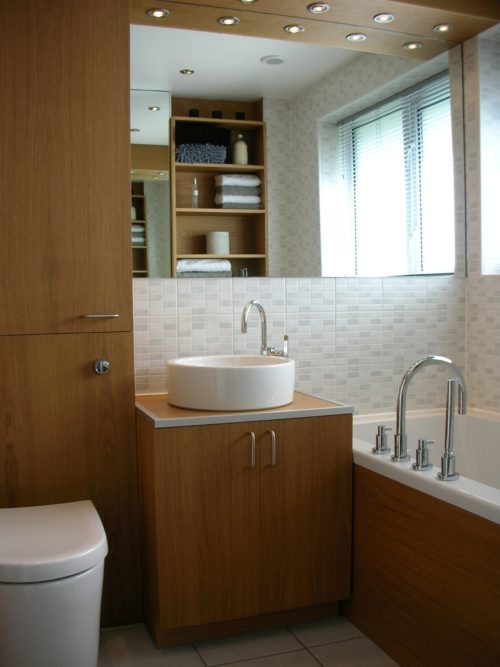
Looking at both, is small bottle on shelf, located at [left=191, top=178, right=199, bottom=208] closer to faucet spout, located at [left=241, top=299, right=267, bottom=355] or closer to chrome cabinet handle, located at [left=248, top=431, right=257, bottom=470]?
faucet spout, located at [left=241, top=299, right=267, bottom=355]

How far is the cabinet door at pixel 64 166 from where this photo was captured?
217 cm

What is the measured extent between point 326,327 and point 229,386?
2.54ft

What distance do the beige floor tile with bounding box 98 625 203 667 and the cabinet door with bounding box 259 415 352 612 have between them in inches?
11.3

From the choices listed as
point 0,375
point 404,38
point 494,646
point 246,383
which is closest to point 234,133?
point 404,38

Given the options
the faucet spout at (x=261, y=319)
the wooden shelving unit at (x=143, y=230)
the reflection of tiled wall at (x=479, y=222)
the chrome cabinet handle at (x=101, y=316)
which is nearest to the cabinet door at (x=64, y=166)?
the chrome cabinet handle at (x=101, y=316)

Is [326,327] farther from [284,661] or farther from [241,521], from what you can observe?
[284,661]

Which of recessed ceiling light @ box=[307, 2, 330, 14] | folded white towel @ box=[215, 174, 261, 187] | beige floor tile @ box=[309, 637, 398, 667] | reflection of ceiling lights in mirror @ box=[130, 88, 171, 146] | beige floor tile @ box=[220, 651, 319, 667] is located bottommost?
beige floor tile @ box=[220, 651, 319, 667]

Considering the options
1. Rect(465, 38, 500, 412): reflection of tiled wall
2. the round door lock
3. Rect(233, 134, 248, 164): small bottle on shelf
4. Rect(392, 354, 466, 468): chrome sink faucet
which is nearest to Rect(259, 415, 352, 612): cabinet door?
Rect(392, 354, 466, 468): chrome sink faucet

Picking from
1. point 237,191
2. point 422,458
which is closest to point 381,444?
point 422,458

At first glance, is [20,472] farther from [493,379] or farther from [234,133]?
[493,379]

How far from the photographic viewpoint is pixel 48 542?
1.86 meters

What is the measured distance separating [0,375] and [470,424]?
187 centimetres

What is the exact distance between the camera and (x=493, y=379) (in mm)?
2951

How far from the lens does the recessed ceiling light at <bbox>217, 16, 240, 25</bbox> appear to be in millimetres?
2570
